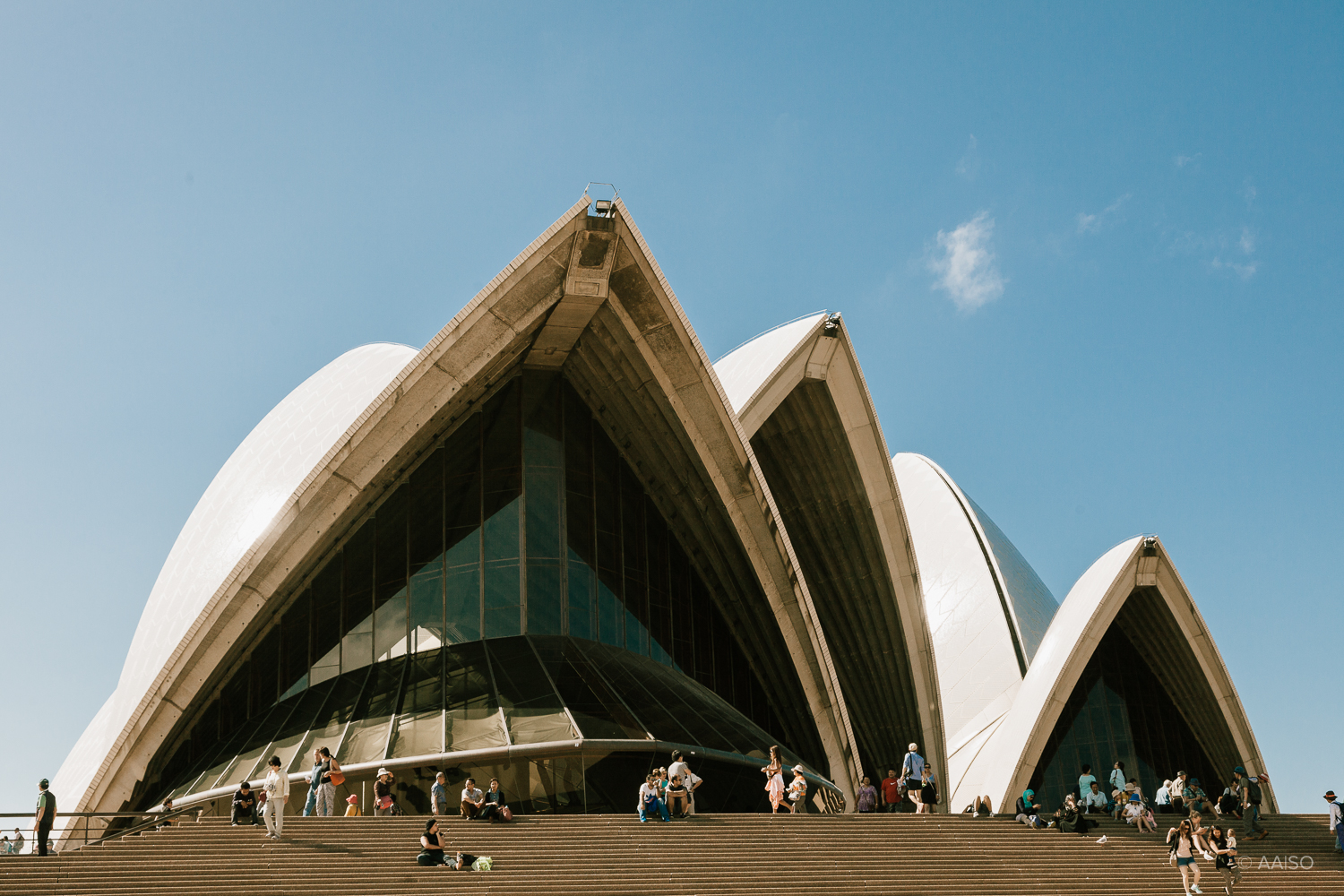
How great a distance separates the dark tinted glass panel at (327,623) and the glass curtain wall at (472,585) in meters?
0.03

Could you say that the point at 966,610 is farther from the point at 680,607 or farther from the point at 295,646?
the point at 295,646

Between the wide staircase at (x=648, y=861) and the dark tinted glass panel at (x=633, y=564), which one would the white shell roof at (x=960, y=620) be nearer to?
the dark tinted glass panel at (x=633, y=564)

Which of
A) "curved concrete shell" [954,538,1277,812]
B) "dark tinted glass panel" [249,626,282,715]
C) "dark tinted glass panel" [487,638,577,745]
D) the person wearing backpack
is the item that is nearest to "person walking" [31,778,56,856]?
"dark tinted glass panel" [487,638,577,745]

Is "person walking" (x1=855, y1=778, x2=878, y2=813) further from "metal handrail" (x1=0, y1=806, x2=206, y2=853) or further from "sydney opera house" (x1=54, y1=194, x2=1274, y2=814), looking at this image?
"metal handrail" (x1=0, y1=806, x2=206, y2=853)

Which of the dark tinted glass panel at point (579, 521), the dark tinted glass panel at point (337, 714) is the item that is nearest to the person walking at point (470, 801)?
the dark tinted glass panel at point (337, 714)

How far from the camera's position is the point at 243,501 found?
26.3 metres

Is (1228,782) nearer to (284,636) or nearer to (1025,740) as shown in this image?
(1025,740)

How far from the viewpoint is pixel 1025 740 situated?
1223 inches

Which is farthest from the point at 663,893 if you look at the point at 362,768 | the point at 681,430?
the point at 681,430

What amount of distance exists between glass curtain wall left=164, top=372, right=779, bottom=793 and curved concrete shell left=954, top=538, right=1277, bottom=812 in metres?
8.91

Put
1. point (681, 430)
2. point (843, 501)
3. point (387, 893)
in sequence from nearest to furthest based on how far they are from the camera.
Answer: point (387, 893)
point (681, 430)
point (843, 501)

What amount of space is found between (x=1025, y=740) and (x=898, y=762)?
3.25 metres

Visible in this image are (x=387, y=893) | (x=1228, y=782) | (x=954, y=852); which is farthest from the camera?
(x=1228, y=782)

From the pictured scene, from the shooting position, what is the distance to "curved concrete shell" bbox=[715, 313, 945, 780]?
2789 cm
